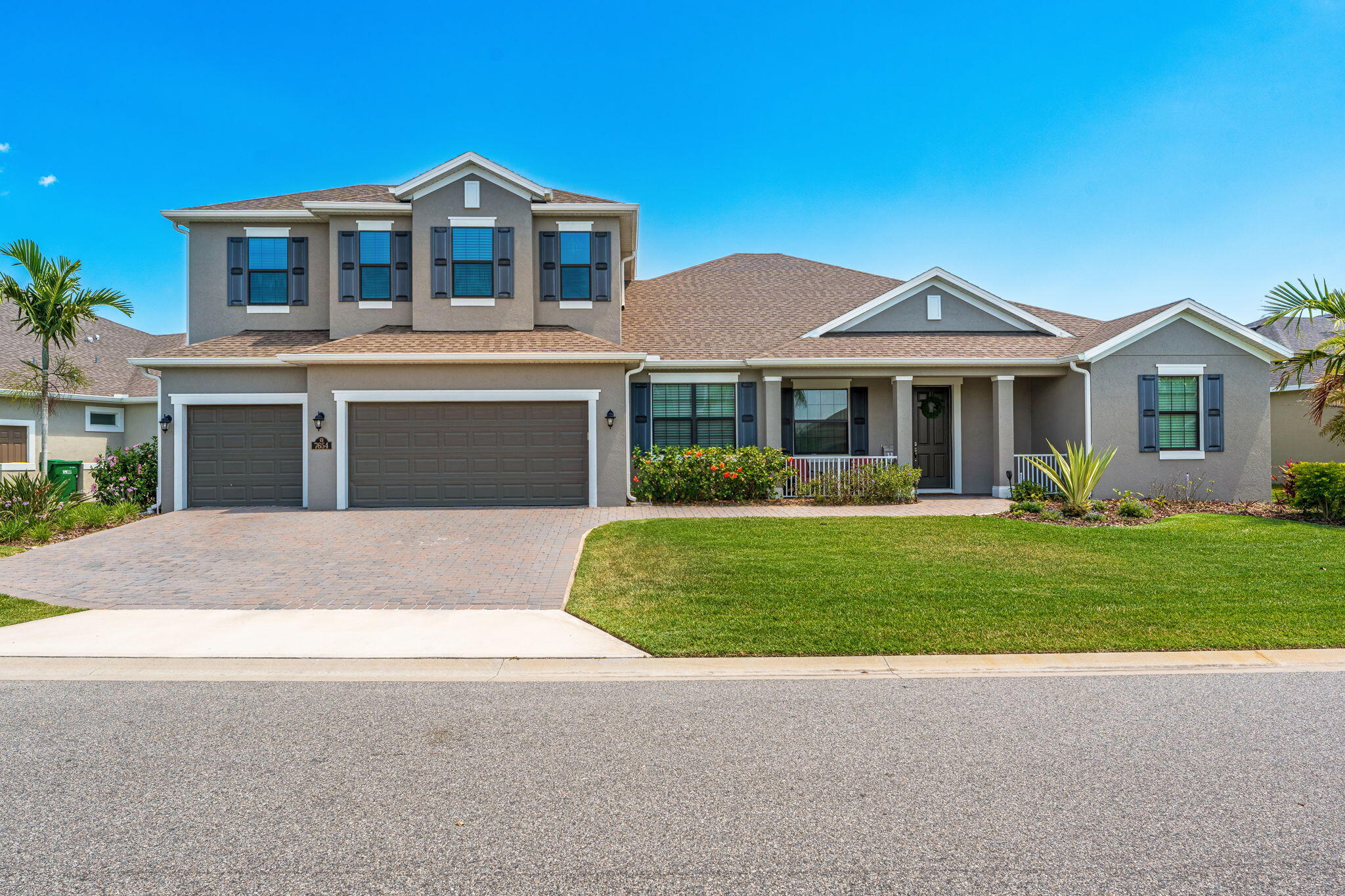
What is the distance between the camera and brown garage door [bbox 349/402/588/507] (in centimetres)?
1514

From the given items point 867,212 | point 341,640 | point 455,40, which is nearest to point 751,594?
point 341,640

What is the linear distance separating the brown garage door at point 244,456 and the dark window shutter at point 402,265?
344 centimetres

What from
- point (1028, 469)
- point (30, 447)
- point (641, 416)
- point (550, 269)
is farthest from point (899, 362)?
point (30, 447)

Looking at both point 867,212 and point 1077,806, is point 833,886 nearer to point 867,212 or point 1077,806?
point 1077,806

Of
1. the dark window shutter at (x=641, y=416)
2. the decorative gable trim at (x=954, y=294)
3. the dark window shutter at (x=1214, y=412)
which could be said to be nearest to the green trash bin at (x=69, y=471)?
the dark window shutter at (x=641, y=416)

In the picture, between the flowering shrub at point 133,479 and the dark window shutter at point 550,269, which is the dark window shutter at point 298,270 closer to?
the flowering shrub at point 133,479

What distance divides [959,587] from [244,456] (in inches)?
576

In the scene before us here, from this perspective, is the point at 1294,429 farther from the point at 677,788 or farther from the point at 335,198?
the point at 335,198

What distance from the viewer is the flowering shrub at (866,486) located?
1575 cm

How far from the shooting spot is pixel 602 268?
56.4 ft

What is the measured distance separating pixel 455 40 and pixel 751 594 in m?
13.7

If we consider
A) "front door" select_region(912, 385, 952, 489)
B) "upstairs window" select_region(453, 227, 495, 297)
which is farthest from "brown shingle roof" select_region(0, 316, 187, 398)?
"front door" select_region(912, 385, 952, 489)

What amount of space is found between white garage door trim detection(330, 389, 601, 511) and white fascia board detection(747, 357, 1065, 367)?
4.16 meters

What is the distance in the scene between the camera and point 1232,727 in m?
4.45
